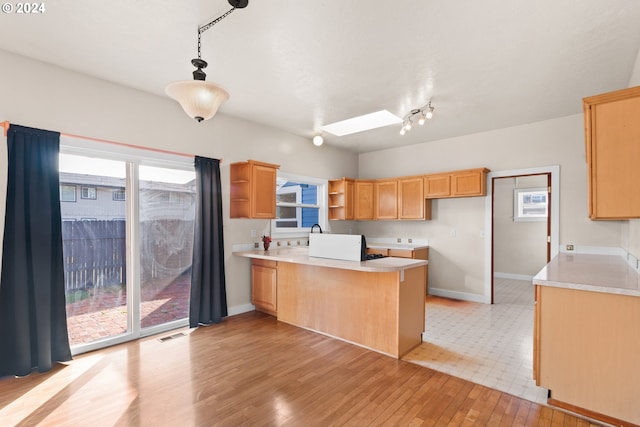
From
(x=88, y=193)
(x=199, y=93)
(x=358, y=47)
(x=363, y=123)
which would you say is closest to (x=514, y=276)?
(x=363, y=123)

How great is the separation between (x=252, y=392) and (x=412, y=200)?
415 centimetres

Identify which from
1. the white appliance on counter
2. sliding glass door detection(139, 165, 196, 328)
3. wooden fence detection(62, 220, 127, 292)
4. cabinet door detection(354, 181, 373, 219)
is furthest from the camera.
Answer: cabinet door detection(354, 181, 373, 219)

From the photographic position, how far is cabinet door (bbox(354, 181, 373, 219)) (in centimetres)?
599

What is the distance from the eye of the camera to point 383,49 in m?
2.58

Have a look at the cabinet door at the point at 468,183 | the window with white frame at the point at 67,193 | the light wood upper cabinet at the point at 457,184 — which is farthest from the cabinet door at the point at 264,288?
the cabinet door at the point at 468,183

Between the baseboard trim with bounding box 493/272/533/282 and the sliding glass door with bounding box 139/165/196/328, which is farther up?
the sliding glass door with bounding box 139/165/196/328

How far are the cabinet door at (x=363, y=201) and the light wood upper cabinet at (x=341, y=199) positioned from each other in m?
0.09

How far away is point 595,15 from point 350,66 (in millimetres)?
1802

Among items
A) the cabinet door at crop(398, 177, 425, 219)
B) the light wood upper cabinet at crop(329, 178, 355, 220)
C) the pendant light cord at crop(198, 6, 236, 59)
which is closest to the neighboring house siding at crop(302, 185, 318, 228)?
the light wood upper cabinet at crop(329, 178, 355, 220)

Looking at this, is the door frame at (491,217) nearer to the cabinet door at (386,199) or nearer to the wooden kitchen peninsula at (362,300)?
the cabinet door at (386,199)

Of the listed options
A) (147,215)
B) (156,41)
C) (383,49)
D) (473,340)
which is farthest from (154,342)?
(383,49)

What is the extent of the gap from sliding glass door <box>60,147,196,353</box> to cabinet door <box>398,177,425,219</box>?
356 centimetres

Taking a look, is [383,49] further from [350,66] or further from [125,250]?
[125,250]

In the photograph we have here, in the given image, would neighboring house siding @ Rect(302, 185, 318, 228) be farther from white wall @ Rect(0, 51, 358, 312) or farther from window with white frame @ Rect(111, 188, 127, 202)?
window with white frame @ Rect(111, 188, 127, 202)
